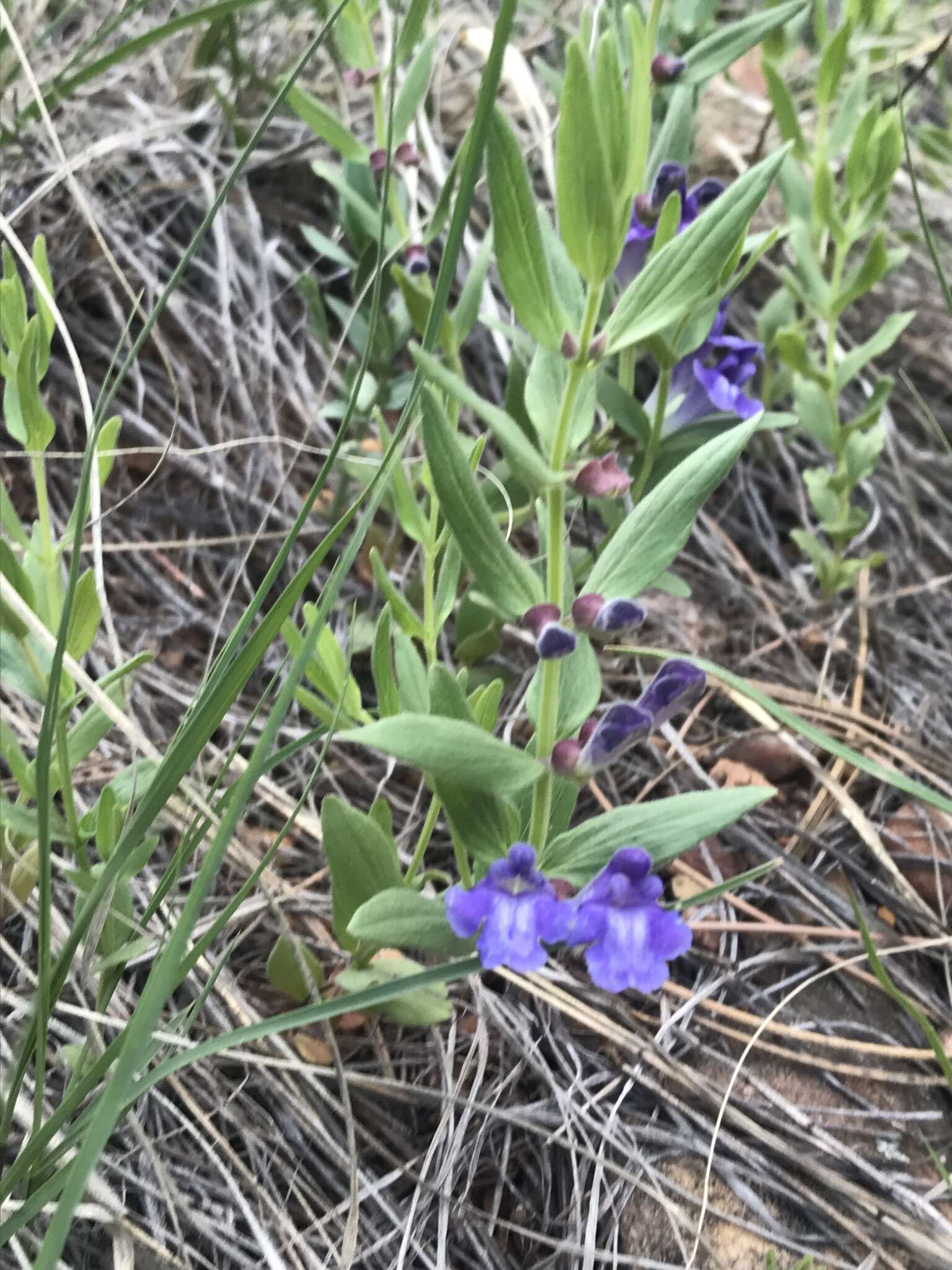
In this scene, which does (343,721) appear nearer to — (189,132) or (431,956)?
(431,956)

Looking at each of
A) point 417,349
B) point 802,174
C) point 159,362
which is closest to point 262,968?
point 417,349

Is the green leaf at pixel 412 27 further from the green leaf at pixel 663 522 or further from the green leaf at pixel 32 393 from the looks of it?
the green leaf at pixel 663 522

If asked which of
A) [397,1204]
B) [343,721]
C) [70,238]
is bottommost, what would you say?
[397,1204]

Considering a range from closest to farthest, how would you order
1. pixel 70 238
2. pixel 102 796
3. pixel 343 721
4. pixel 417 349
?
pixel 417 349 → pixel 102 796 → pixel 343 721 → pixel 70 238

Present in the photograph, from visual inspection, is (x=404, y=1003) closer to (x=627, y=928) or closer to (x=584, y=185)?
(x=627, y=928)

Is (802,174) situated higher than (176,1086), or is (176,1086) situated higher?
(802,174)

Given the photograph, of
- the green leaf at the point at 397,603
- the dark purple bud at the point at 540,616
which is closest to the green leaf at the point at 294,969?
the green leaf at the point at 397,603

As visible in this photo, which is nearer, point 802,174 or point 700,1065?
point 700,1065

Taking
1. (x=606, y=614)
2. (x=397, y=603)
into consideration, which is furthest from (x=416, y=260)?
(x=606, y=614)
